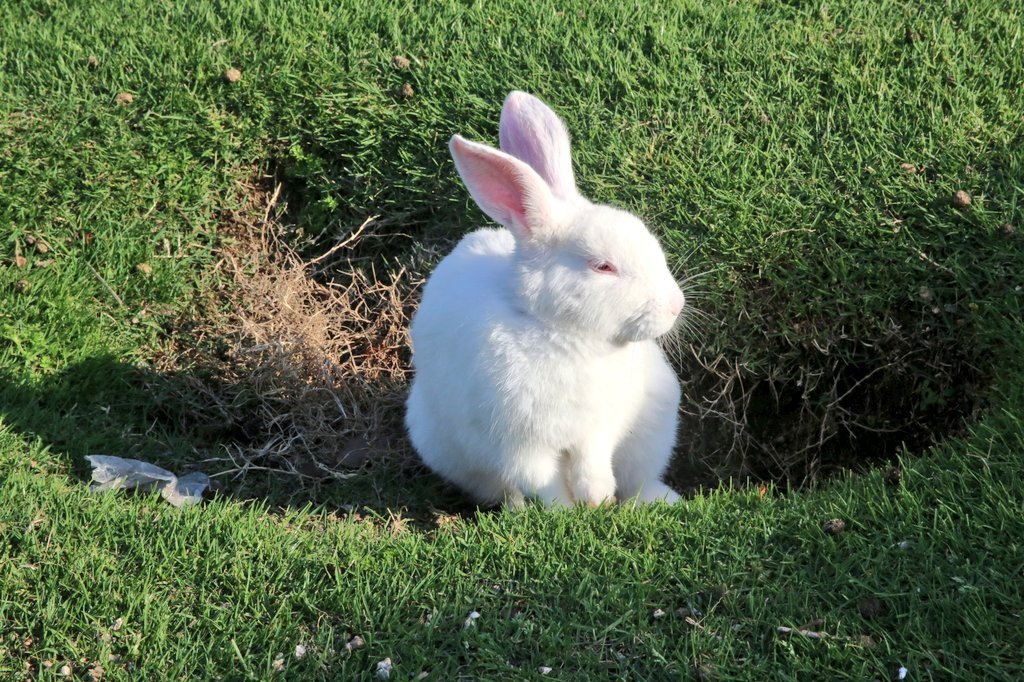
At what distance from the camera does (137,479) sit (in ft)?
12.3

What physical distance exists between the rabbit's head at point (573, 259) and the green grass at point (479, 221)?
603 millimetres

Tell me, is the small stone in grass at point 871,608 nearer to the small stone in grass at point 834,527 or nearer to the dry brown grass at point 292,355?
the small stone in grass at point 834,527

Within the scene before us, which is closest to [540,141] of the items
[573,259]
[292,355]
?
[573,259]

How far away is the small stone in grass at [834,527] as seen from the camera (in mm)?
3176

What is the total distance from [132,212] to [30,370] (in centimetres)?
86

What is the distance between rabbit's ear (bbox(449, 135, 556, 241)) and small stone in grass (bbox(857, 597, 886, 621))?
4.37 feet

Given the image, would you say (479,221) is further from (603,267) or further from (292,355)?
(603,267)

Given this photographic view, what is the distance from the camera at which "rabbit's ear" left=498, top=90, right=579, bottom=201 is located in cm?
355

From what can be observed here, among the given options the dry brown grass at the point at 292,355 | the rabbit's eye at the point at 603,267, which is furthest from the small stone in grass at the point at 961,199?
the dry brown grass at the point at 292,355

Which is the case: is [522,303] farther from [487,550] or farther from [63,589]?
[63,589]

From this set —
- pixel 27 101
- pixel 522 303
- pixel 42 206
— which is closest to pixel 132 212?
pixel 42 206

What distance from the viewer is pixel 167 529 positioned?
3387 millimetres

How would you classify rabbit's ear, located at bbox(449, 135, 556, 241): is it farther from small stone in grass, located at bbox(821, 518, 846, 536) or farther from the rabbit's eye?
small stone in grass, located at bbox(821, 518, 846, 536)

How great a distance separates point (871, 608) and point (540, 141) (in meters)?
1.66
